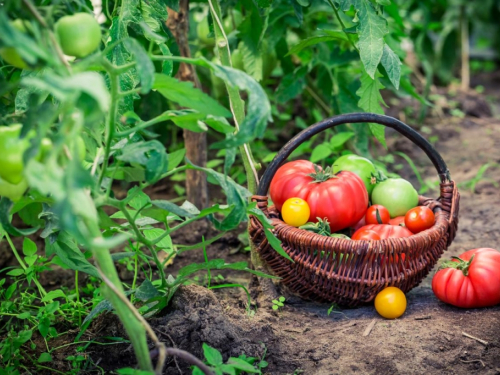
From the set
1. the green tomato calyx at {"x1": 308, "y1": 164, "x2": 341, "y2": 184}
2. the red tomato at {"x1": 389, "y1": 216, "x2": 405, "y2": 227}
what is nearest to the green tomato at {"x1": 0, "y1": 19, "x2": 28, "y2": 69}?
the green tomato calyx at {"x1": 308, "y1": 164, "x2": 341, "y2": 184}

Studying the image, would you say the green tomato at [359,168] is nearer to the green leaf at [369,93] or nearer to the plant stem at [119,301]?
the green leaf at [369,93]

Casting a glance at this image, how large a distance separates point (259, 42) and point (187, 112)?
103cm

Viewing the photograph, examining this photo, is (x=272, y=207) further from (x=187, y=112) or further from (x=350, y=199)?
(x=187, y=112)

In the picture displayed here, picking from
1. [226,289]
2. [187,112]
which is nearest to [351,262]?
[226,289]

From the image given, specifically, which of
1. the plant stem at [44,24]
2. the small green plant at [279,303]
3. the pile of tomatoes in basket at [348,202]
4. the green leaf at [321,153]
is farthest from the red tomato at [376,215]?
the plant stem at [44,24]

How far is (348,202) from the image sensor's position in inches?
67.7

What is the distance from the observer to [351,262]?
5.23ft

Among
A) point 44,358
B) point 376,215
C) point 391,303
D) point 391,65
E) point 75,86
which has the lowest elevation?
point 44,358

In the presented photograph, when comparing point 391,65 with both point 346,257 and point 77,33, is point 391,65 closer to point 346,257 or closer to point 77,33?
point 346,257

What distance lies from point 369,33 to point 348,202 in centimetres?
51

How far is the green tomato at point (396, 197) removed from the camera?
1.85 meters

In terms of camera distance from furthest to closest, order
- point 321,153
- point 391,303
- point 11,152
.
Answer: point 321,153
point 391,303
point 11,152

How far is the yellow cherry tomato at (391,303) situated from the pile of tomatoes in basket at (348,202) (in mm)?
161

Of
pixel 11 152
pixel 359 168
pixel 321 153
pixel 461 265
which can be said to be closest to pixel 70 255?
pixel 11 152
